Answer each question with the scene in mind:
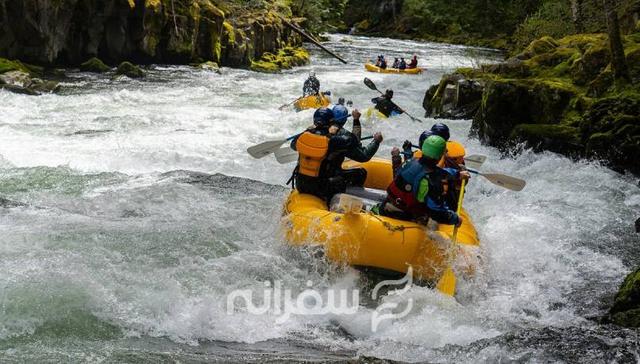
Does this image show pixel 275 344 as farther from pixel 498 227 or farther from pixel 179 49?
pixel 179 49

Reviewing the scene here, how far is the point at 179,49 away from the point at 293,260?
15.8m

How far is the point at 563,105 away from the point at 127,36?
13.4 meters

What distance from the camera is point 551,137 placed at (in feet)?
32.2

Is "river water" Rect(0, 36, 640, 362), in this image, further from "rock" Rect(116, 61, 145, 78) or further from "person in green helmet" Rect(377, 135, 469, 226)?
"rock" Rect(116, 61, 145, 78)

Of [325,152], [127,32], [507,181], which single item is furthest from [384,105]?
[127,32]

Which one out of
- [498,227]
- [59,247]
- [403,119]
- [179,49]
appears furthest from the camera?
[179,49]

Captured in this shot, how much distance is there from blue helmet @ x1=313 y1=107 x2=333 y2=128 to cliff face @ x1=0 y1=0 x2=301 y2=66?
11.9 metres

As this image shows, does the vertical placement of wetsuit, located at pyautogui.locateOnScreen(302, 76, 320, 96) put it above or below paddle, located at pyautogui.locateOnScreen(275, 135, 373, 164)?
Answer: below

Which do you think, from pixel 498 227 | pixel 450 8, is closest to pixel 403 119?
pixel 498 227

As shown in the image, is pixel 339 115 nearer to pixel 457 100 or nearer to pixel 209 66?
pixel 457 100

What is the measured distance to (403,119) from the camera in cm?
1356

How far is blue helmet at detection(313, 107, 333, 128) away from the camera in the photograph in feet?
21.0

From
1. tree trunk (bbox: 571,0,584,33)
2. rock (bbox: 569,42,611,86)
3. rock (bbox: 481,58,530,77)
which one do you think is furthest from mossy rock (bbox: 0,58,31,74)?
tree trunk (bbox: 571,0,584,33)

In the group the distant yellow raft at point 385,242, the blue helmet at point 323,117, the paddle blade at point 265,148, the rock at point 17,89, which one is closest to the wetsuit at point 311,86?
the rock at point 17,89
